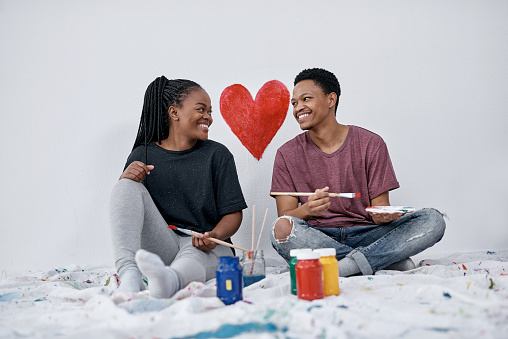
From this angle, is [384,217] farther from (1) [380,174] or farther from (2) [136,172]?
(2) [136,172]

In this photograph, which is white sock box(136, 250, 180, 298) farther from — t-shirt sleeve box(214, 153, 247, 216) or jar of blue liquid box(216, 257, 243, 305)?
t-shirt sleeve box(214, 153, 247, 216)

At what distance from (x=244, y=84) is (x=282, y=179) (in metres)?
0.59

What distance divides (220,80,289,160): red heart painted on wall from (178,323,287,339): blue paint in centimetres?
130

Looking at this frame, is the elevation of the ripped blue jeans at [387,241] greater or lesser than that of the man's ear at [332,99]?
lesser

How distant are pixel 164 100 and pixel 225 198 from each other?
0.47 m

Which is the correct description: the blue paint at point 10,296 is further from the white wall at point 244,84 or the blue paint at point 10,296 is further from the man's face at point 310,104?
the man's face at point 310,104

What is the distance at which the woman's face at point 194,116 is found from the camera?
1.71m

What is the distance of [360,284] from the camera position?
1273 mm

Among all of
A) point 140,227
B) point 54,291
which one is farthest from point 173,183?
point 54,291

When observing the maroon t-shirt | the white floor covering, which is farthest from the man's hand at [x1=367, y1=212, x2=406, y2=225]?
the white floor covering

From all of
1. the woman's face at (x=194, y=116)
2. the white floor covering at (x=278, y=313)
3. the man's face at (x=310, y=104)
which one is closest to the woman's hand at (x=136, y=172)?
the woman's face at (x=194, y=116)

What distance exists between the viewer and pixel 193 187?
5.44 ft

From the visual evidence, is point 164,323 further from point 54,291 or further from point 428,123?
point 428,123

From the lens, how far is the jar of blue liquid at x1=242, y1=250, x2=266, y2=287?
1.29 metres
